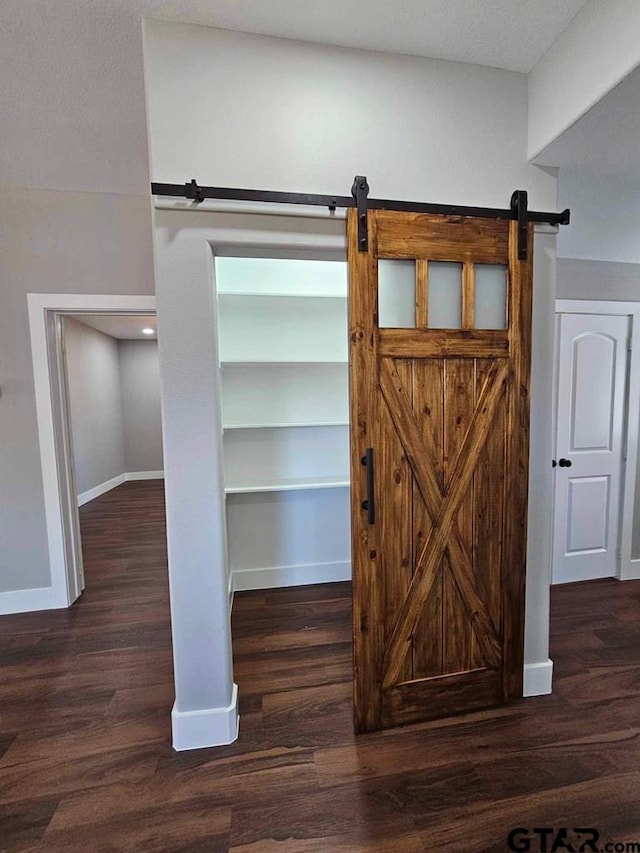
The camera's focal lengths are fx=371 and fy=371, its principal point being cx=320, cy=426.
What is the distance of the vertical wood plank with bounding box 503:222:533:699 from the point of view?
162 centimetres

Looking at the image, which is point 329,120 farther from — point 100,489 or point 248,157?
point 100,489

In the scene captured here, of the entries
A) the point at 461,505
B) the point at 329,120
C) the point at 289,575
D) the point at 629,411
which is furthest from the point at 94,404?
the point at 629,411

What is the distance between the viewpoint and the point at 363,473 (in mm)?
1530

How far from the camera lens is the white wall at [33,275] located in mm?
2455

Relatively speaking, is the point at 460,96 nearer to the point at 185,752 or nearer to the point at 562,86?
the point at 562,86

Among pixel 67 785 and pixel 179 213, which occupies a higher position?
pixel 179 213

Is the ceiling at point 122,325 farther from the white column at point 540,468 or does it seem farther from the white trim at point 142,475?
the white column at point 540,468

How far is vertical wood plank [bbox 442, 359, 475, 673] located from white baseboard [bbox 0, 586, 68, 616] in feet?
8.80

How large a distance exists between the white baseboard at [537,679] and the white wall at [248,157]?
57.0 inches

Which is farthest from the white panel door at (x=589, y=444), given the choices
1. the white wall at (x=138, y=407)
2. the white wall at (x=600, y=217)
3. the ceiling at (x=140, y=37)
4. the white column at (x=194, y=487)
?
the white wall at (x=138, y=407)

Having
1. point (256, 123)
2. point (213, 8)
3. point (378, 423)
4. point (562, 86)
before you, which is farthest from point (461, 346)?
point (213, 8)

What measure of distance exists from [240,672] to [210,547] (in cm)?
99

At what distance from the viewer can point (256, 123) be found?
146 cm

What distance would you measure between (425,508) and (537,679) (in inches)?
44.0
